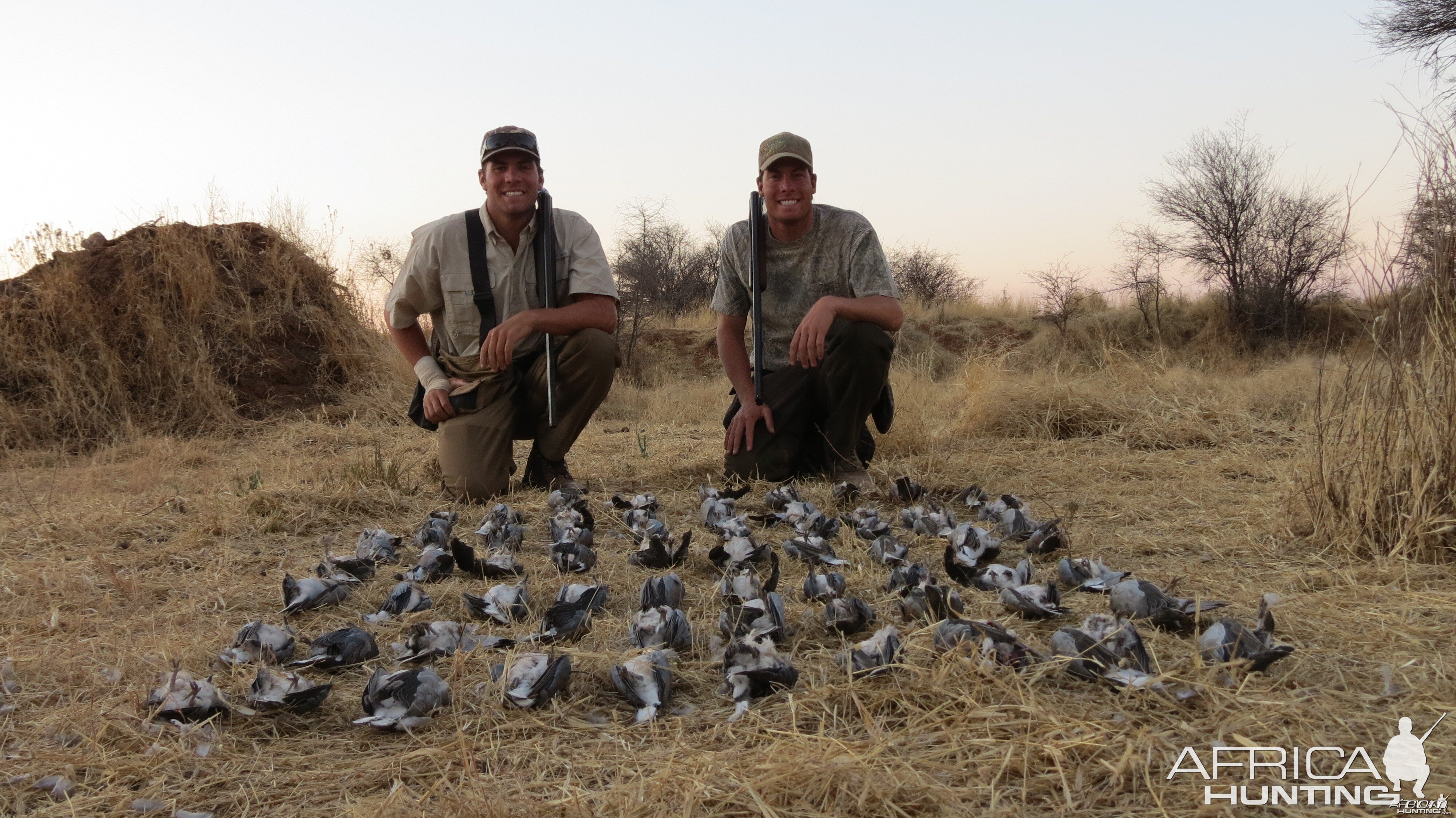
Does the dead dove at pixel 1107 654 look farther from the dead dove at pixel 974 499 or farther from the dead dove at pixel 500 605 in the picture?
the dead dove at pixel 974 499

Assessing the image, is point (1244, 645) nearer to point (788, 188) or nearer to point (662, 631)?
point (662, 631)

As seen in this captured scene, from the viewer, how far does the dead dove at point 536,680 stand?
1781mm

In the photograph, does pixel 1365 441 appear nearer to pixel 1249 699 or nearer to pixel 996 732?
pixel 1249 699

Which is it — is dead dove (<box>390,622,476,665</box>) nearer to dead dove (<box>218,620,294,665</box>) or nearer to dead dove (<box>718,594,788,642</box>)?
dead dove (<box>218,620,294,665</box>)

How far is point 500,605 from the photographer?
2.38 metres

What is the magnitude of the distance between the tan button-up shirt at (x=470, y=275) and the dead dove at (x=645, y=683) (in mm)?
2641

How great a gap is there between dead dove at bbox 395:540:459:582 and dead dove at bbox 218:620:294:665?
0.60m

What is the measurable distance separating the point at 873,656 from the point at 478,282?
2.95m

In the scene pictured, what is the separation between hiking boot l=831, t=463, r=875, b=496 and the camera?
3.87 m

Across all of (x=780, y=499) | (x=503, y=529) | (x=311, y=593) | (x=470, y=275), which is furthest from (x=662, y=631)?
(x=470, y=275)

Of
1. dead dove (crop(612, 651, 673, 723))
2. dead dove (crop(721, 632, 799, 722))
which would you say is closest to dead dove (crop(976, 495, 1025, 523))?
dead dove (crop(721, 632, 799, 722))

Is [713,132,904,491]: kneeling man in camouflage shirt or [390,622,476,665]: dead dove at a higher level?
[713,132,904,491]: kneeling man in camouflage shirt

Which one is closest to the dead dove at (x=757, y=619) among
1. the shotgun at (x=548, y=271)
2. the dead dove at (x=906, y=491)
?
the dead dove at (x=906, y=491)

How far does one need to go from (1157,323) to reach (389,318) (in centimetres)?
1131
